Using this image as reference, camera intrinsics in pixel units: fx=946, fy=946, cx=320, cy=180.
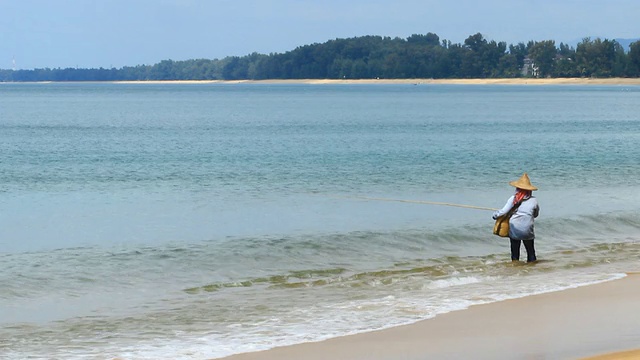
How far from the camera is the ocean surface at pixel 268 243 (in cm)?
1266

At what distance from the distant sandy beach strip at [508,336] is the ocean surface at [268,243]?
1.67 feet

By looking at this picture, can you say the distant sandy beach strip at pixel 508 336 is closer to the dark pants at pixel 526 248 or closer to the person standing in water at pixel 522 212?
A: the person standing in water at pixel 522 212

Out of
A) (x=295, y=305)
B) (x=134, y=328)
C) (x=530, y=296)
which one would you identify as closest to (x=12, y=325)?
(x=134, y=328)

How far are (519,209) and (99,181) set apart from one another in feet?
68.6

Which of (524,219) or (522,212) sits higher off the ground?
(522,212)

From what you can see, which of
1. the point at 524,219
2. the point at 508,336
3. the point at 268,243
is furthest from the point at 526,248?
the point at 508,336

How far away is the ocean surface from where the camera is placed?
12664 mm

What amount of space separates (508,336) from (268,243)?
389 inches

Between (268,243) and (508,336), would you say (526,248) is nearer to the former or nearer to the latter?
(268,243)

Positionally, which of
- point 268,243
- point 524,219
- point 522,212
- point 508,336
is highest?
point 522,212

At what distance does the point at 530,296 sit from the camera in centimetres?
1383

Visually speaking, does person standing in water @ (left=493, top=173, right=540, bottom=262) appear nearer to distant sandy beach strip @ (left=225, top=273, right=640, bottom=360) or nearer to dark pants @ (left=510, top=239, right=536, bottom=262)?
dark pants @ (left=510, top=239, right=536, bottom=262)

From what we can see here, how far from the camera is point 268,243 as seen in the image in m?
20.4

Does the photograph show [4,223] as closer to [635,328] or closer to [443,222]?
[443,222]
